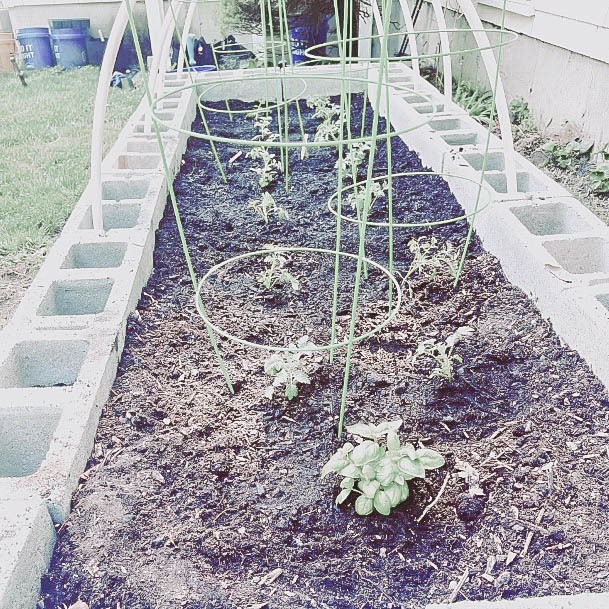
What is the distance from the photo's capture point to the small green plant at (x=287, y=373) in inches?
72.6

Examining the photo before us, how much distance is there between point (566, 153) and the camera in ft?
13.0

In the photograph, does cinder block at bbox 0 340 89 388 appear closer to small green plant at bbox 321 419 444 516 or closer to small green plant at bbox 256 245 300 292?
small green plant at bbox 256 245 300 292

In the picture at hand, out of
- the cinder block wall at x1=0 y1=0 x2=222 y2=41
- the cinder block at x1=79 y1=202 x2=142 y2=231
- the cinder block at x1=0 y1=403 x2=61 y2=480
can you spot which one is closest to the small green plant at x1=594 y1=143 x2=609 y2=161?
the cinder block at x1=79 y1=202 x2=142 y2=231

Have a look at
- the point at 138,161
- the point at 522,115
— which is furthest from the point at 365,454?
the point at 522,115

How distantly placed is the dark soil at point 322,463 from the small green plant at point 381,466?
8cm

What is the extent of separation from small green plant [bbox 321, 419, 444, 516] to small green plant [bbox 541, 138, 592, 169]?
3.03 metres

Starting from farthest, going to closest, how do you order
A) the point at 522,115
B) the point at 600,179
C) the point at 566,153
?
the point at 522,115
the point at 566,153
the point at 600,179

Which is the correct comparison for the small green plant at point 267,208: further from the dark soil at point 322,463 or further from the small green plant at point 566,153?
the small green plant at point 566,153

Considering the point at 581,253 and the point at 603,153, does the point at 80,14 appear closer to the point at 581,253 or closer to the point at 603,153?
the point at 603,153

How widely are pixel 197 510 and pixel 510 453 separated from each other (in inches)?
32.5

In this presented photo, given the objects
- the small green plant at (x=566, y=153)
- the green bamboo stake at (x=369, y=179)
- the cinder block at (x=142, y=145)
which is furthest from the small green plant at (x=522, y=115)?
the green bamboo stake at (x=369, y=179)

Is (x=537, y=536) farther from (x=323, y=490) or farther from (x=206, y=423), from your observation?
(x=206, y=423)

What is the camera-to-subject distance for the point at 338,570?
1423 millimetres

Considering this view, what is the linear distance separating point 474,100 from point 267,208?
9.60 feet
